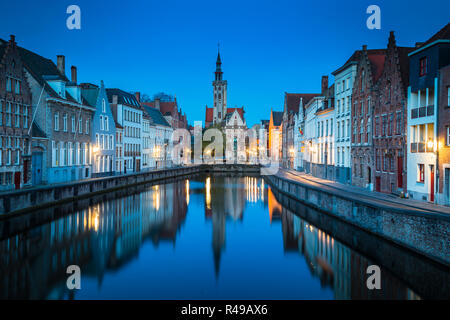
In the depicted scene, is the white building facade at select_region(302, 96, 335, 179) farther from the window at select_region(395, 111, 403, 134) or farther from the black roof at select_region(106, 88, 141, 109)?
the black roof at select_region(106, 88, 141, 109)

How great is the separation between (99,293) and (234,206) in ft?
68.5

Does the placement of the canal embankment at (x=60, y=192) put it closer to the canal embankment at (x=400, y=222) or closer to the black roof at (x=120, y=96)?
the black roof at (x=120, y=96)

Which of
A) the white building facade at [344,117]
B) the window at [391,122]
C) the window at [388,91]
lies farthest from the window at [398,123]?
the white building facade at [344,117]

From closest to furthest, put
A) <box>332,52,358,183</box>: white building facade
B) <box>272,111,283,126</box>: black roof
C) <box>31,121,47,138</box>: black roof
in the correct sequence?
<box>31,121,47,138</box>: black roof
<box>332,52,358,183</box>: white building facade
<box>272,111,283,126</box>: black roof

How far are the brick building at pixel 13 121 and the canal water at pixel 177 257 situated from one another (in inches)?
183

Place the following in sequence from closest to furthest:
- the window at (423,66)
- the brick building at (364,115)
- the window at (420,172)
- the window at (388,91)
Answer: the window at (423,66) → the window at (420,172) → the window at (388,91) → the brick building at (364,115)

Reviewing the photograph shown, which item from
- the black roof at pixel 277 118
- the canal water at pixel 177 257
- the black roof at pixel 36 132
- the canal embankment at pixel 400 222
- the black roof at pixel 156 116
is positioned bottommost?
the canal water at pixel 177 257

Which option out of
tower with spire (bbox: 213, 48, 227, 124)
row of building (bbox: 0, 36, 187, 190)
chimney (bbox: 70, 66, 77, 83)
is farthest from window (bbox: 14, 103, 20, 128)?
tower with spire (bbox: 213, 48, 227, 124)

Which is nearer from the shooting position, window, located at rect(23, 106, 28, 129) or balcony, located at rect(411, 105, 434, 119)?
balcony, located at rect(411, 105, 434, 119)

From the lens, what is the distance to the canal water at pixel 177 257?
43.9ft

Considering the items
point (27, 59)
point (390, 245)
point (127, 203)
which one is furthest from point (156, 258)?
point (27, 59)

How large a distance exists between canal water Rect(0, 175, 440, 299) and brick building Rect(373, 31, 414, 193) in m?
6.92

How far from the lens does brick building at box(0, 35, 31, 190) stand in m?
26.9
